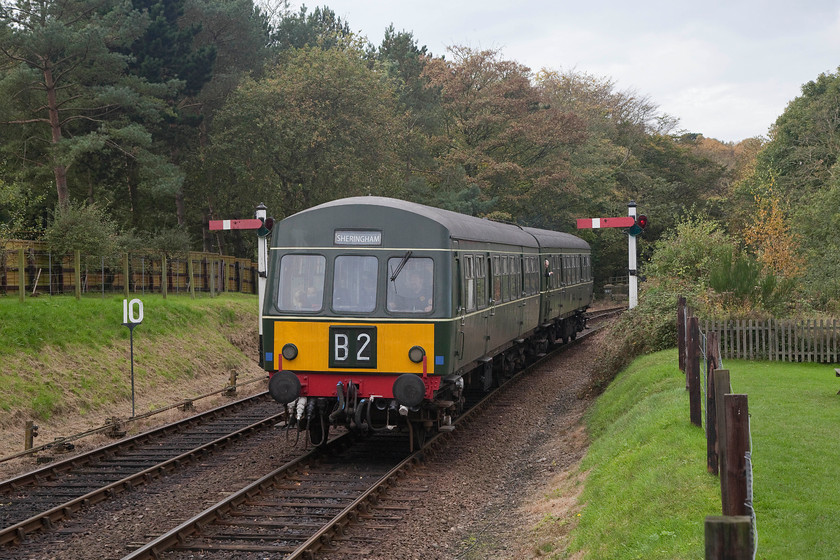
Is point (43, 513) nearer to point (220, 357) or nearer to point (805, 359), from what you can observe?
point (220, 357)

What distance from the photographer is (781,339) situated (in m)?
19.0

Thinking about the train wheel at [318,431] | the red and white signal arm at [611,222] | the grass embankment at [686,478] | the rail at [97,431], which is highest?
the red and white signal arm at [611,222]

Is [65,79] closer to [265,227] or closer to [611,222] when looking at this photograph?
[265,227]

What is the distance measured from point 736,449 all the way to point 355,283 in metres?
7.30

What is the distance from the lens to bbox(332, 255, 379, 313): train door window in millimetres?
11953

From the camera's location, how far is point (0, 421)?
563 inches

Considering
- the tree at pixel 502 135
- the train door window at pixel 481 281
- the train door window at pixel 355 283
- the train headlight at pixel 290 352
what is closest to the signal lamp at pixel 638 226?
the train door window at pixel 481 281

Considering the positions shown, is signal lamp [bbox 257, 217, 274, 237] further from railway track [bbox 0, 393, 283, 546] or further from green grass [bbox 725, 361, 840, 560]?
green grass [bbox 725, 361, 840, 560]

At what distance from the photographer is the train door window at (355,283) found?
39.2 ft

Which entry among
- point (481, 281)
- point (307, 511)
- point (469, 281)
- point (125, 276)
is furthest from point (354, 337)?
point (125, 276)

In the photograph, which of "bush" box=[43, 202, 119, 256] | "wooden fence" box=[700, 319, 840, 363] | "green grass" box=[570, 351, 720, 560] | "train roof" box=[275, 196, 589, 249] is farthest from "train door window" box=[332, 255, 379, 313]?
"bush" box=[43, 202, 119, 256]

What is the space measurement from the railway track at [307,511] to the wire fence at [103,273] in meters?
10.4

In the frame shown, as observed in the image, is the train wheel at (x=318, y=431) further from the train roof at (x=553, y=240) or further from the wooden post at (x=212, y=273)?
the wooden post at (x=212, y=273)

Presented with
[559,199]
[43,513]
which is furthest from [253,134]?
[43,513]
